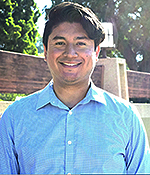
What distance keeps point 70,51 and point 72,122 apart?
0.39 metres

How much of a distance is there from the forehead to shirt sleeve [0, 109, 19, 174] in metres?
0.56

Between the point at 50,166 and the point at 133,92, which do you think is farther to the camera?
the point at 133,92

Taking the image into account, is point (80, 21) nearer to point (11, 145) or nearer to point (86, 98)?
point (86, 98)

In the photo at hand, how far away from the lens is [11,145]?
145 centimetres

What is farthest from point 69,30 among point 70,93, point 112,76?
point 112,76

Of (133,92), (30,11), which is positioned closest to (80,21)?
(133,92)

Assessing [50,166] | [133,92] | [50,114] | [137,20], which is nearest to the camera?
[50,166]

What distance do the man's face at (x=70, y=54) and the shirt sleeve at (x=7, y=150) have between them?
0.38m

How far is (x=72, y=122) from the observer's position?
1.48 meters

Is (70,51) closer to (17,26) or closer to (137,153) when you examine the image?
(137,153)

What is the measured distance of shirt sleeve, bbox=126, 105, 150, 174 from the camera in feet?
4.83

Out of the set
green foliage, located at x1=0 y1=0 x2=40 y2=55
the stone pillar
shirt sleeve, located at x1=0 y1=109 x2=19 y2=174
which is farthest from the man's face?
green foliage, located at x1=0 y1=0 x2=40 y2=55

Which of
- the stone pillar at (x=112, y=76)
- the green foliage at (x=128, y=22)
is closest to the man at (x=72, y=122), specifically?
the stone pillar at (x=112, y=76)

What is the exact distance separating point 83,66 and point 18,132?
50cm
